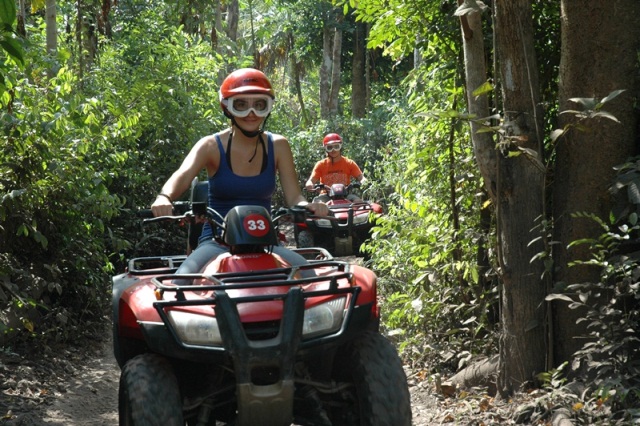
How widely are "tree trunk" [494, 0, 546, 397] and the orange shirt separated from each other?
9794mm

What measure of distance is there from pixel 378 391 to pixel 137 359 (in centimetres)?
119

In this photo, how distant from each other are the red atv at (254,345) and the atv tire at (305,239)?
9.38m

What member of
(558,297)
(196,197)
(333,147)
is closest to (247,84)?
(196,197)

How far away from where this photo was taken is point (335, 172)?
52.1ft

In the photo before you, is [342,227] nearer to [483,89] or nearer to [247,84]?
[483,89]

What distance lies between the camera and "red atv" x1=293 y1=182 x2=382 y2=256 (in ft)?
45.0

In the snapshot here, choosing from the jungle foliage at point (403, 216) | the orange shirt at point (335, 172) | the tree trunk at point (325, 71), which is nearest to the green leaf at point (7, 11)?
the jungle foliage at point (403, 216)

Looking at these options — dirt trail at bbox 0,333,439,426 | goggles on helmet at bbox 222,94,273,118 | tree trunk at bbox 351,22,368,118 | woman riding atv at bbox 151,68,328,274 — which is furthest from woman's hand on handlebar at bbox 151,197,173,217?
tree trunk at bbox 351,22,368,118

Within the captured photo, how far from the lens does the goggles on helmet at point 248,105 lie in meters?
5.59

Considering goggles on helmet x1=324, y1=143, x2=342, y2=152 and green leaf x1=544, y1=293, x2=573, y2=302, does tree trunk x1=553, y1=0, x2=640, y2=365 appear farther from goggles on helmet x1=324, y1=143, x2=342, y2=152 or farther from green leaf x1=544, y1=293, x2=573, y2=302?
goggles on helmet x1=324, y1=143, x2=342, y2=152

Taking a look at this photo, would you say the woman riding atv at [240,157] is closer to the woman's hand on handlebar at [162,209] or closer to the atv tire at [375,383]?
the woman's hand on handlebar at [162,209]

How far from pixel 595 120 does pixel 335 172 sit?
10.3 meters

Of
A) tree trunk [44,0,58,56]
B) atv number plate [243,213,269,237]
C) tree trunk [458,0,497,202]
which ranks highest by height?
tree trunk [44,0,58,56]

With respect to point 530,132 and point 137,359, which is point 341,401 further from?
point 530,132
